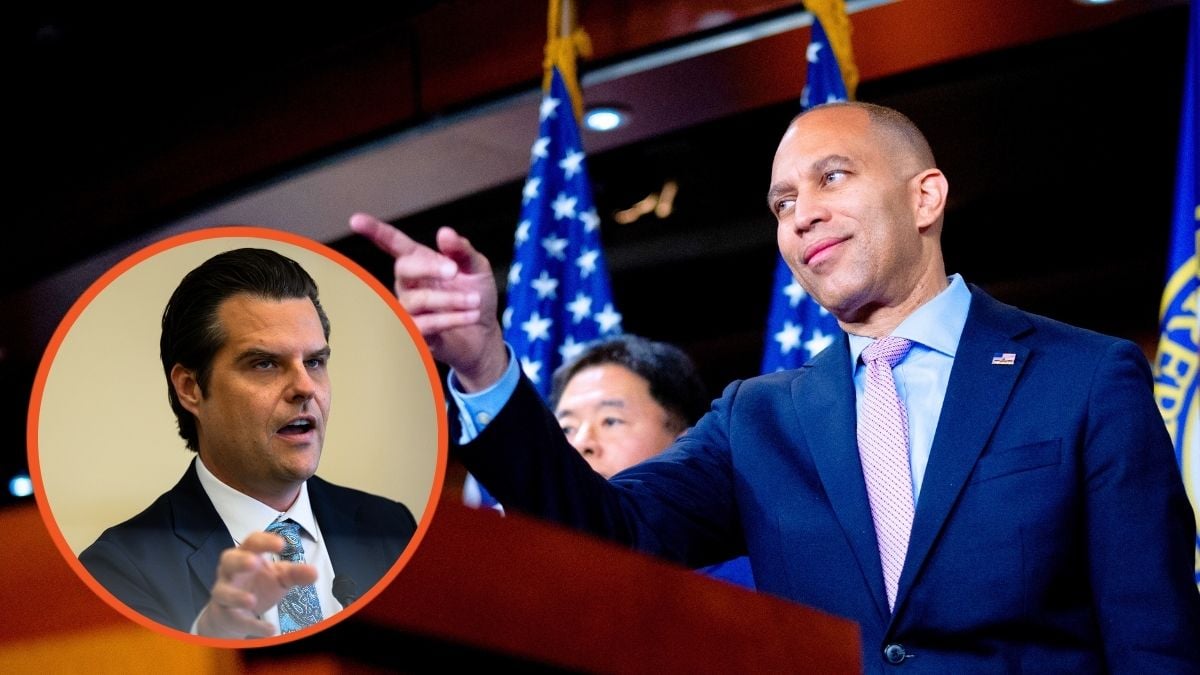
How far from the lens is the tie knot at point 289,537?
0.69 m

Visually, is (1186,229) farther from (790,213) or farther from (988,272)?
(988,272)

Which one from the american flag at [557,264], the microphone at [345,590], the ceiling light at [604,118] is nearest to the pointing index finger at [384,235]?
the microphone at [345,590]

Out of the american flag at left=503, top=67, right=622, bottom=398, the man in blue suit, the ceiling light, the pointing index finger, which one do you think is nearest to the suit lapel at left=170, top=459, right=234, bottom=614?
the pointing index finger

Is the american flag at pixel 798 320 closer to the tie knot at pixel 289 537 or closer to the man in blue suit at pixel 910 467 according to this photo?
the man in blue suit at pixel 910 467

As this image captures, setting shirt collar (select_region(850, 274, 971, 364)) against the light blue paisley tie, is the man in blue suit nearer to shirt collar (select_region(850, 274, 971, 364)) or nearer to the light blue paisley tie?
shirt collar (select_region(850, 274, 971, 364))

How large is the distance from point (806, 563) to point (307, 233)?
3.48 m

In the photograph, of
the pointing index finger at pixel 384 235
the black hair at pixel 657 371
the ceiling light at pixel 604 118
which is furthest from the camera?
the ceiling light at pixel 604 118

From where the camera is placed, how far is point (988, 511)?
1.24 meters

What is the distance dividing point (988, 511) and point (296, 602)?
752mm

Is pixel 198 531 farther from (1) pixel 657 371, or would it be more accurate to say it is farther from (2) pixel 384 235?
(1) pixel 657 371

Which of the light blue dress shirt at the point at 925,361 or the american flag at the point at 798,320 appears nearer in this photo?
the light blue dress shirt at the point at 925,361

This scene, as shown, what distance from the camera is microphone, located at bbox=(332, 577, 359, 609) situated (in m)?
0.69

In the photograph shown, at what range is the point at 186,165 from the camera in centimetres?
433

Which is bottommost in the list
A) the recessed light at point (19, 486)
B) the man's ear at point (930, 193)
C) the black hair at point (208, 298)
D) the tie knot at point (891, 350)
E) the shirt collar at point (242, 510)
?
the shirt collar at point (242, 510)
